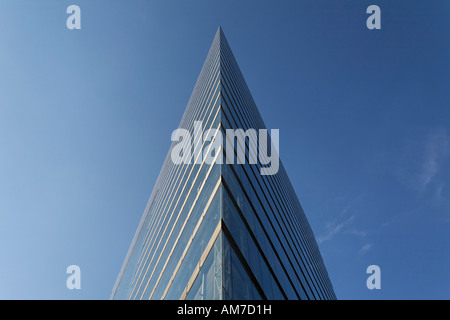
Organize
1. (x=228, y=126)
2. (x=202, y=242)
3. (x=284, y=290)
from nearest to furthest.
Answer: (x=202, y=242) → (x=284, y=290) → (x=228, y=126)

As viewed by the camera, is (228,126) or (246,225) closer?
(246,225)
